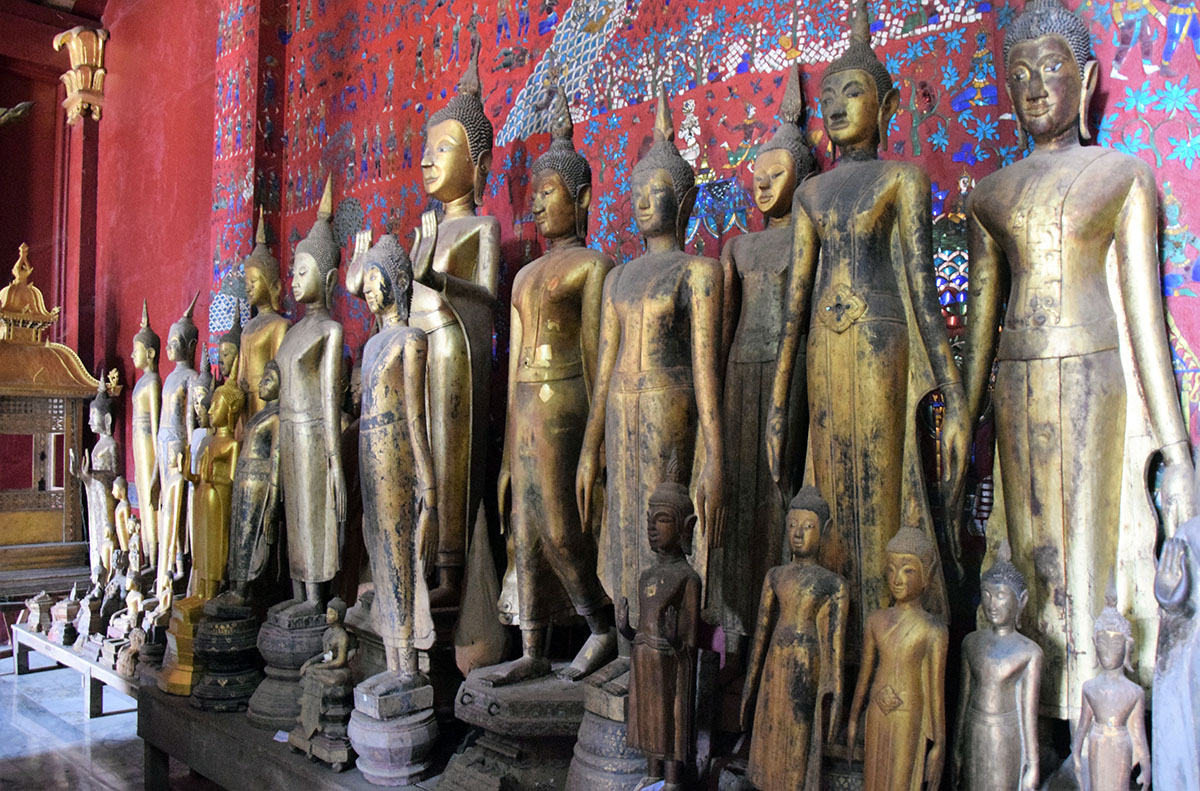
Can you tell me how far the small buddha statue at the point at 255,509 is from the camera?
4.51 m

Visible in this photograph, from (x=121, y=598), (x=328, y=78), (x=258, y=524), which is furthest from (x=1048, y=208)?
(x=121, y=598)

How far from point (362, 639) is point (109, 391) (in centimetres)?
503

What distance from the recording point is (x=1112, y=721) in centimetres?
208

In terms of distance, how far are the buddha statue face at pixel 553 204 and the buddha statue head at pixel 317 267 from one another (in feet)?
4.82

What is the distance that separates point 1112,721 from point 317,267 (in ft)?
12.2

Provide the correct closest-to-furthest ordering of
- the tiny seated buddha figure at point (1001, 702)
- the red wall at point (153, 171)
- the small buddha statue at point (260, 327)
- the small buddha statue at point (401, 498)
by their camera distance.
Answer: the tiny seated buddha figure at point (1001, 702), the small buddha statue at point (401, 498), the small buddha statue at point (260, 327), the red wall at point (153, 171)

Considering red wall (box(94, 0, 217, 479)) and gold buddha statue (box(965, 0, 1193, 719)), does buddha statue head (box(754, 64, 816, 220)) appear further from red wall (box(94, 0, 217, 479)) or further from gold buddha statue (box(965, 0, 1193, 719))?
red wall (box(94, 0, 217, 479))

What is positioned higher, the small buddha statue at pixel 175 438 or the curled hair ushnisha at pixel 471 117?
the curled hair ushnisha at pixel 471 117

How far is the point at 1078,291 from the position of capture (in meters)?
2.40

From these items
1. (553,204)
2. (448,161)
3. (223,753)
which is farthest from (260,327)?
(553,204)

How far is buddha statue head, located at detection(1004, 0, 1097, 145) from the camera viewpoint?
97.3 inches

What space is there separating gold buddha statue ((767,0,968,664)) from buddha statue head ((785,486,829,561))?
4.4 inches

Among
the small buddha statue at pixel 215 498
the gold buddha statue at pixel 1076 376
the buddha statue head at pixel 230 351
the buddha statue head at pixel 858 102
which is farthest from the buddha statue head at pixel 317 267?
the gold buddha statue at pixel 1076 376

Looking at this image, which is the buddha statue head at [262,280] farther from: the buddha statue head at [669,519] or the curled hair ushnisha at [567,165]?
the buddha statue head at [669,519]
